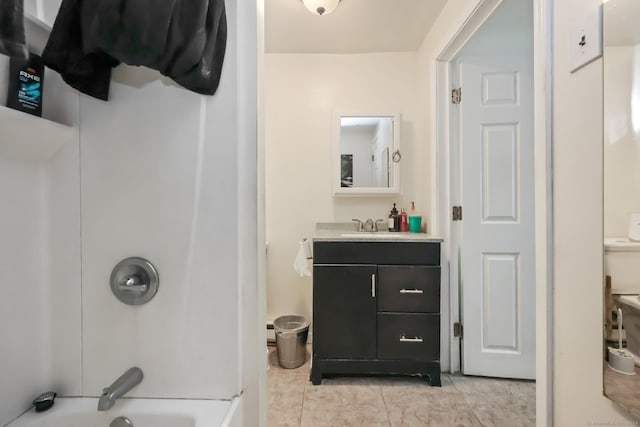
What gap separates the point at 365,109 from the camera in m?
2.20

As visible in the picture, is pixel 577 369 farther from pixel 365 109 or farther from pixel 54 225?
pixel 365 109

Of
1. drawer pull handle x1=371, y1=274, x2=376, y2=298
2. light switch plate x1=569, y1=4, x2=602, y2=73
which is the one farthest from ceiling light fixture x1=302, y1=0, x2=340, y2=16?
drawer pull handle x1=371, y1=274, x2=376, y2=298

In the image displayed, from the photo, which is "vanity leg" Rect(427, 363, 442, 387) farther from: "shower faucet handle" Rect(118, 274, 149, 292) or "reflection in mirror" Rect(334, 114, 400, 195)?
"shower faucet handle" Rect(118, 274, 149, 292)

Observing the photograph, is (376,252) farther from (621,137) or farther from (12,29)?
(12,29)

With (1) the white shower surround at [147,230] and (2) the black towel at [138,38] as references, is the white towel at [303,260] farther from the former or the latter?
(2) the black towel at [138,38]

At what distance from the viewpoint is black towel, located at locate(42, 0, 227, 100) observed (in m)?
0.59

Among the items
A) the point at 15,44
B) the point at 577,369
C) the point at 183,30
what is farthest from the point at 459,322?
the point at 15,44

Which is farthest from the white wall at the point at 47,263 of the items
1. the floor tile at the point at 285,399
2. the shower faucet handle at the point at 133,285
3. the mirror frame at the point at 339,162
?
the mirror frame at the point at 339,162

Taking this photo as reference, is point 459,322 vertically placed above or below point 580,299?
below

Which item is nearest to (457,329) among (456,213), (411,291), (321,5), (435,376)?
(435,376)

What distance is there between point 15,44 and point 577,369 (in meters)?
1.54

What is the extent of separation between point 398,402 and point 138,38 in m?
1.92

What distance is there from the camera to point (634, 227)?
67 cm

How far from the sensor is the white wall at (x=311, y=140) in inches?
87.6
